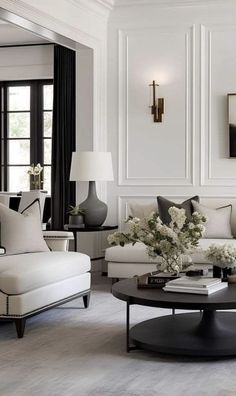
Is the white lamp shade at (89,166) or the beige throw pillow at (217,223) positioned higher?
the white lamp shade at (89,166)

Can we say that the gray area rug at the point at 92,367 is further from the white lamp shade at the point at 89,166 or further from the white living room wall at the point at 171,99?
the white living room wall at the point at 171,99

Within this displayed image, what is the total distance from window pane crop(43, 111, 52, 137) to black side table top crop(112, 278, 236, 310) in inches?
204

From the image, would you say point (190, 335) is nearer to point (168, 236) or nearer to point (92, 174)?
point (168, 236)

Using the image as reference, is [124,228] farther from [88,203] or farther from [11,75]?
[11,75]

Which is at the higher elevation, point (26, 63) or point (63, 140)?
point (26, 63)

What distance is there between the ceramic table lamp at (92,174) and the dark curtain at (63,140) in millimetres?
1273

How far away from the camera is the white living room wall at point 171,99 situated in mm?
7477

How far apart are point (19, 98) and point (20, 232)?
4.45 metres

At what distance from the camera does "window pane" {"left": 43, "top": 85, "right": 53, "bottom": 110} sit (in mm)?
9344

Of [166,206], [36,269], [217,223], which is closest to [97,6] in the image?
[166,206]

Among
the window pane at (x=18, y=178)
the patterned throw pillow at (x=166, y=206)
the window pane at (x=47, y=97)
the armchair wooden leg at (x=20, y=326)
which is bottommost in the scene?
the armchair wooden leg at (x=20, y=326)

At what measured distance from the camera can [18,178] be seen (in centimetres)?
960

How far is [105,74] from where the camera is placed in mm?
7828

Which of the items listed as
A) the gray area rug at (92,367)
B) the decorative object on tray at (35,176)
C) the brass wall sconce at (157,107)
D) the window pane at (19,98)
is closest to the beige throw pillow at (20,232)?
the gray area rug at (92,367)
